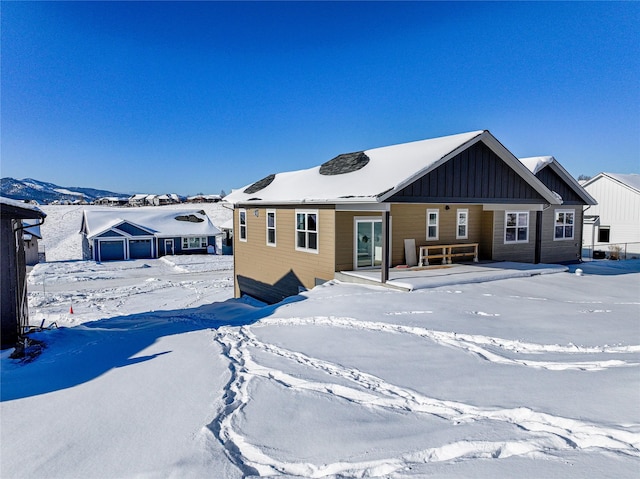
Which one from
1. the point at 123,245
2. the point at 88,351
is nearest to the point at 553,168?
the point at 88,351

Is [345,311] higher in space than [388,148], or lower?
lower

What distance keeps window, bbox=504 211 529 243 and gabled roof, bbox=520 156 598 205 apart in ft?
5.91

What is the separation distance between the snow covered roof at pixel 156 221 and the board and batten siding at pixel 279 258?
21.2 meters

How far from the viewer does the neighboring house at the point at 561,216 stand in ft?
57.4

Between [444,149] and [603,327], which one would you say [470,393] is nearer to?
[603,327]

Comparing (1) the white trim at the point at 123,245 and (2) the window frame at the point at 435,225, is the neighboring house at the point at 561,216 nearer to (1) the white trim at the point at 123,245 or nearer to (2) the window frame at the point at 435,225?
(2) the window frame at the point at 435,225

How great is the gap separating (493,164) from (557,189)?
683 cm

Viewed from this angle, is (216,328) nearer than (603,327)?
No

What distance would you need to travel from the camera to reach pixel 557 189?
58.5 feet

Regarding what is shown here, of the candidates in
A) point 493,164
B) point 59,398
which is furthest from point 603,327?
point 59,398

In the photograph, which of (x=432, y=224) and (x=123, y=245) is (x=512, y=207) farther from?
(x=123, y=245)

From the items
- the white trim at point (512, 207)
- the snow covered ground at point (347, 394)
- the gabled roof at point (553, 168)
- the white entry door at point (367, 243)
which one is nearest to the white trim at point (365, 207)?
the white entry door at point (367, 243)

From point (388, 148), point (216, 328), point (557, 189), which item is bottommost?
point (216, 328)

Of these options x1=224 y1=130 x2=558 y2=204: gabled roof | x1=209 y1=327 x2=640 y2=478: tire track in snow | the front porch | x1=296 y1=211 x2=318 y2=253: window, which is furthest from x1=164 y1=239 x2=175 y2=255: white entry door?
x1=209 y1=327 x2=640 y2=478: tire track in snow
